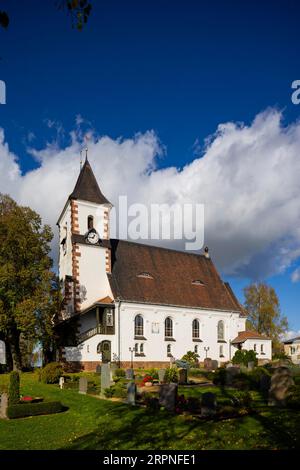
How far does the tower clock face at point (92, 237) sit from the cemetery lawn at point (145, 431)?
79.9 feet

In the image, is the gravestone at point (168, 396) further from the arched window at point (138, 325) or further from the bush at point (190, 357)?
the bush at point (190, 357)

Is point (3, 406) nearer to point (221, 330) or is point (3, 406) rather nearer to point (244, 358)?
point (244, 358)

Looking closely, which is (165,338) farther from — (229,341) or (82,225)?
(82,225)

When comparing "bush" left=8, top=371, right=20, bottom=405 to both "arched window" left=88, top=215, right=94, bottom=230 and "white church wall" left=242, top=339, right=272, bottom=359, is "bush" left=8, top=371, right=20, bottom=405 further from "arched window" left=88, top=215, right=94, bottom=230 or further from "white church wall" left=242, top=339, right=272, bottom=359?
"white church wall" left=242, top=339, right=272, bottom=359

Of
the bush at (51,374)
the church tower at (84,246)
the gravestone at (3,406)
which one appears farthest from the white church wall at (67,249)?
the gravestone at (3,406)

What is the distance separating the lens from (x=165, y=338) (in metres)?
42.9

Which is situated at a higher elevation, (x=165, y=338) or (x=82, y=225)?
(x=82, y=225)

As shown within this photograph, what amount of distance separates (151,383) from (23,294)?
13.2 m

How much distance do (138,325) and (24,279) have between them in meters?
12.7

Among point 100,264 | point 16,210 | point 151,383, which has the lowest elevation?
point 151,383

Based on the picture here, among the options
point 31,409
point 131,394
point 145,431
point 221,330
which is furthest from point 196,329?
point 145,431

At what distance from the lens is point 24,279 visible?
1330 inches
